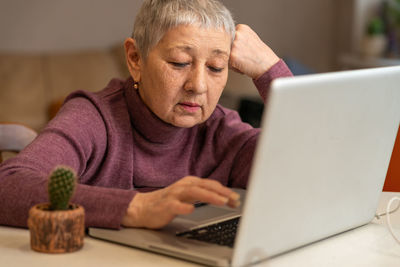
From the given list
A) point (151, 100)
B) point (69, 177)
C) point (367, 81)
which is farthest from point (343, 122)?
point (151, 100)

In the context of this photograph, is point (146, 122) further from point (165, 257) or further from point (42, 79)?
point (42, 79)

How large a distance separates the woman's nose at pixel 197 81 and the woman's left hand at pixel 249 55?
0.22m

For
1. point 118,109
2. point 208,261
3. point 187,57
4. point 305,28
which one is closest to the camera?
point 208,261

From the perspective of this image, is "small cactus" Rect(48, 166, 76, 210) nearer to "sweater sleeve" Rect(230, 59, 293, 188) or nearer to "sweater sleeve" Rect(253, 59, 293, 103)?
"sweater sleeve" Rect(230, 59, 293, 188)

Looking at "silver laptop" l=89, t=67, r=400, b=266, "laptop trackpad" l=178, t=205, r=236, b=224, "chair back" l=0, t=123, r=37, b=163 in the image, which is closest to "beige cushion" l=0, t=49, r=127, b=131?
"chair back" l=0, t=123, r=37, b=163

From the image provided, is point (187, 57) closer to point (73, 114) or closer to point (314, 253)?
point (73, 114)

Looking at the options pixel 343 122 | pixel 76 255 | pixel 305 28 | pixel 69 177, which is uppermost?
pixel 305 28

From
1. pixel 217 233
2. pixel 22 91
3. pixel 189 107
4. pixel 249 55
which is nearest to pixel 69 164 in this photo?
pixel 189 107

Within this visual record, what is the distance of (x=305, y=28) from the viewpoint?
16.6ft

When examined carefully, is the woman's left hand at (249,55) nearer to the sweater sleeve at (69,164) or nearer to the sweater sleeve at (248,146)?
the sweater sleeve at (248,146)

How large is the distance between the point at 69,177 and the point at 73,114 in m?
0.47

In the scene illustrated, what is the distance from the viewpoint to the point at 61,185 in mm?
1043

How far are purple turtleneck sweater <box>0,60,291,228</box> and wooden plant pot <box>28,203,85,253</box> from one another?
103 mm

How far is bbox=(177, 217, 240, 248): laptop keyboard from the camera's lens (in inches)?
43.7
